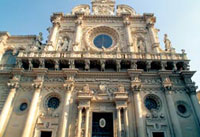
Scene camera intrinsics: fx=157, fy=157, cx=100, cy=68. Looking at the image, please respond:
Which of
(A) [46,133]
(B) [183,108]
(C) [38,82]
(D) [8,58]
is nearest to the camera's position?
(A) [46,133]

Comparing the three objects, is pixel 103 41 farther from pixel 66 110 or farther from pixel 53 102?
pixel 66 110

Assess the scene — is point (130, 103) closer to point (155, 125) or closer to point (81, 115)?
point (155, 125)

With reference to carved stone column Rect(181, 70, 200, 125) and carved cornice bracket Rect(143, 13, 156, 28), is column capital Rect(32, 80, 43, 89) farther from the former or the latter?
carved cornice bracket Rect(143, 13, 156, 28)

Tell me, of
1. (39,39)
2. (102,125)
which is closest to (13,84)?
(39,39)

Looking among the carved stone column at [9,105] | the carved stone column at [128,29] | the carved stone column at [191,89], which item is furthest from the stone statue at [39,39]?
the carved stone column at [191,89]

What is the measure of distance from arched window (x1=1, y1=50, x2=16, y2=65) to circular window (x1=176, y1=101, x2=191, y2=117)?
15693 mm

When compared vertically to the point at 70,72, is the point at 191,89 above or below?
below

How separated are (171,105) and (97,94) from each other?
5777 mm

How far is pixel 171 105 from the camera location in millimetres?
12109

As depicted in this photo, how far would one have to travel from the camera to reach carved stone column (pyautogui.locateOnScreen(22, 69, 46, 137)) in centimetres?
1111

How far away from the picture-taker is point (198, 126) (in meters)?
11.6

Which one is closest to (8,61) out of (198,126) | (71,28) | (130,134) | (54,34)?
(54,34)

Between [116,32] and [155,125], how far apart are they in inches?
417

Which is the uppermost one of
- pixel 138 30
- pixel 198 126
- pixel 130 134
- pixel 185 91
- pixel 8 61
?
pixel 138 30
